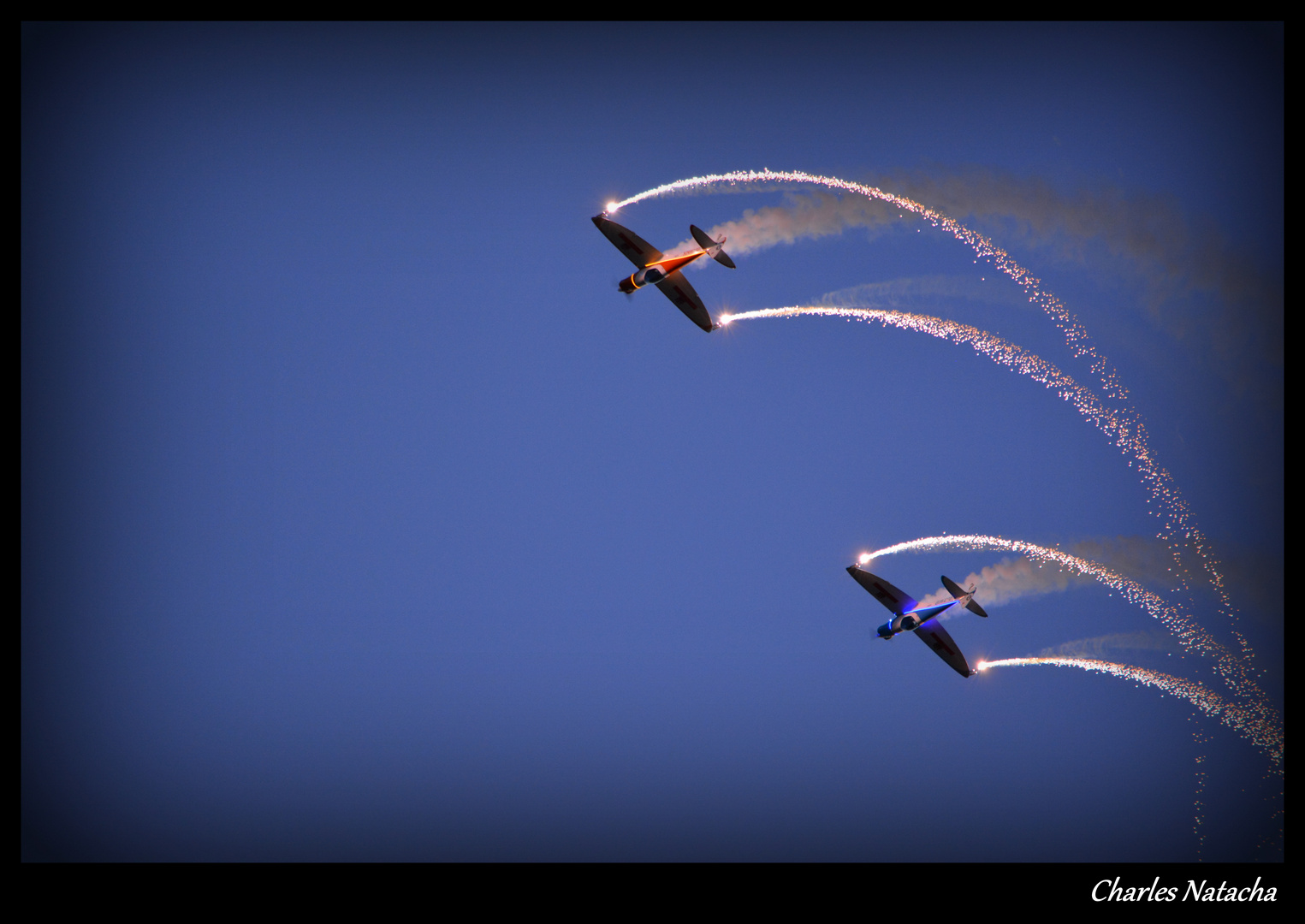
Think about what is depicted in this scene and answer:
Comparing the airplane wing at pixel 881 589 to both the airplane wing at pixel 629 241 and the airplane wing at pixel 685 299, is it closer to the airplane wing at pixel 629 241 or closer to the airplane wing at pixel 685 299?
the airplane wing at pixel 685 299

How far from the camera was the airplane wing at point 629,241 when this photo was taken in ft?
125

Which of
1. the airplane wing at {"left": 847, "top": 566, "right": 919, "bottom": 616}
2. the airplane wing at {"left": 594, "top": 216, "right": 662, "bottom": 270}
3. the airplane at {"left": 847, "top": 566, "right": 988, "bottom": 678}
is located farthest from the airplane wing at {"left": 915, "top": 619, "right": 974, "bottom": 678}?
the airplane wing at {"left": 594, "top": 216, "right": 662, "bottom": 270}

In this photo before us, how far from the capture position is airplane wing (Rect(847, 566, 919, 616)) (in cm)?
3966

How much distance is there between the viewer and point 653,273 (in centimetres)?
3806

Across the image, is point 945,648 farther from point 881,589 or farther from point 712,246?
point 712,246

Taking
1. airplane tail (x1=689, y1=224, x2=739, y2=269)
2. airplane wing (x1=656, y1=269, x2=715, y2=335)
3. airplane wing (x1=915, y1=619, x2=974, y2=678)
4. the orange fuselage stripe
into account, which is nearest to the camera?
airplane tail (x1=689, y1=224, x2=739, y2=269)

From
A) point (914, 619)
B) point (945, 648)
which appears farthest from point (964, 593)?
point (945, 648)

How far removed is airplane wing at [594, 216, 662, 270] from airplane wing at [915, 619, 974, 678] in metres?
20.7

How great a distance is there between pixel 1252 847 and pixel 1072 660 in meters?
13.7

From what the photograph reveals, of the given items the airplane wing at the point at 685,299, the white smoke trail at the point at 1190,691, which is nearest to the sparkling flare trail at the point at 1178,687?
the white smoke trail at the point at 1190,691

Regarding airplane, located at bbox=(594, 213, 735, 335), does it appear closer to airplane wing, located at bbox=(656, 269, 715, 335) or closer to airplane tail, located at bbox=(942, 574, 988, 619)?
airplane wing, located at bbox=(656, 269, 715, 335)

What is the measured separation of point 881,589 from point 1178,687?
14196 millimetres
